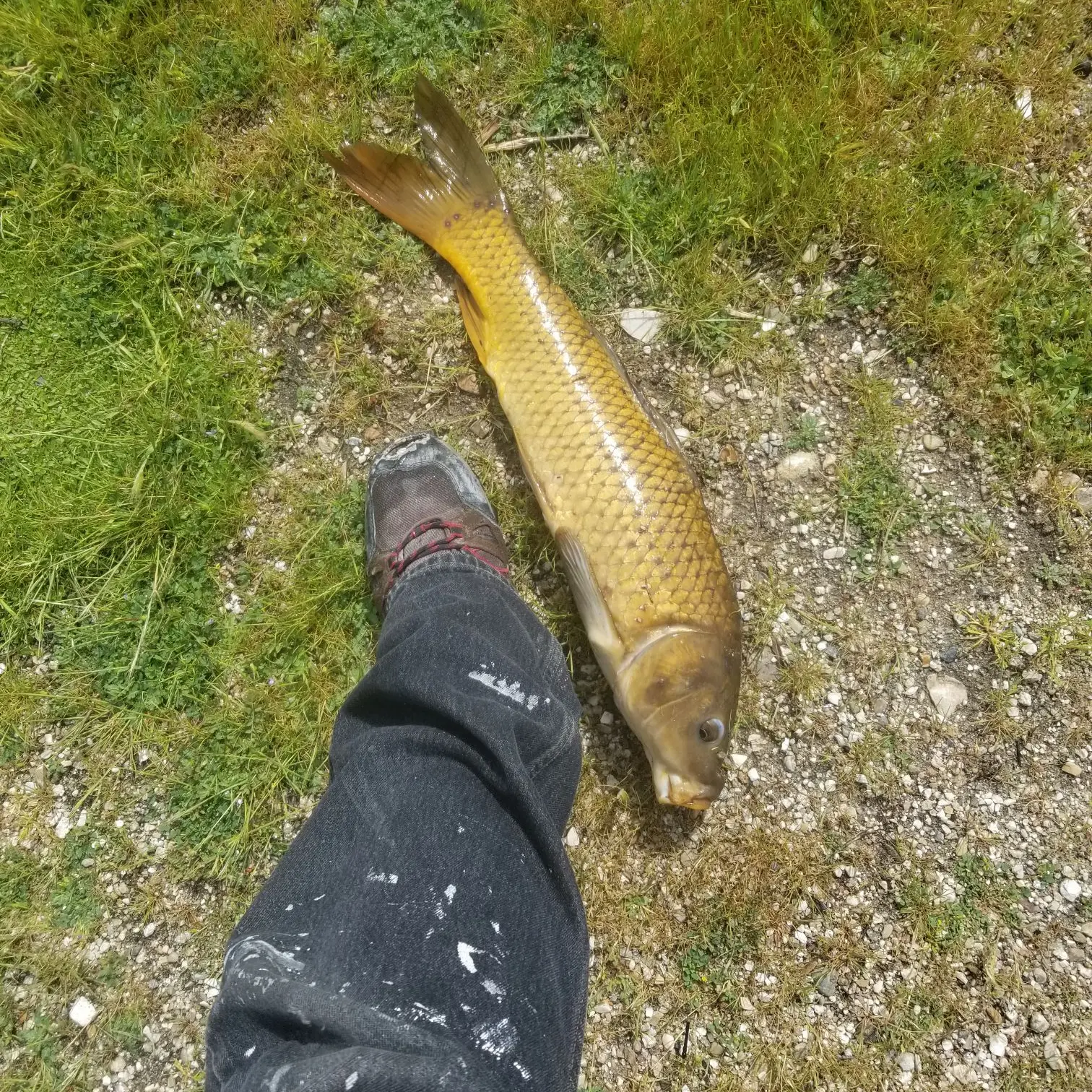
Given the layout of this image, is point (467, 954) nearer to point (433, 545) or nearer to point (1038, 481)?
point (433, 545)

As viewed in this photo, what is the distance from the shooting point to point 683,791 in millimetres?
2236

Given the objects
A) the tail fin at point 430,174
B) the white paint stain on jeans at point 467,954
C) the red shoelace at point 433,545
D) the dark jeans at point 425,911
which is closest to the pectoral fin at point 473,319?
the tail fin at point 430,174

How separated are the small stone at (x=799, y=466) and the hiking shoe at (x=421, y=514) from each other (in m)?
0.94

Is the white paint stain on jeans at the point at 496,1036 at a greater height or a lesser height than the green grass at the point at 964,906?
greater

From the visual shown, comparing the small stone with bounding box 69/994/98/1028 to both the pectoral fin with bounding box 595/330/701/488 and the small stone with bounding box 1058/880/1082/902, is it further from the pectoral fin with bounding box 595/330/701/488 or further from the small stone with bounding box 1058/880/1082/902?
the small stone with bounding box 1058/880/1082/902

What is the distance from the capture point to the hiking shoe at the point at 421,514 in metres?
2.39

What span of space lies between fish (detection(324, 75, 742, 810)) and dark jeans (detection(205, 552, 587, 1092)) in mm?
352

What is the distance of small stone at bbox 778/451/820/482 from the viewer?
8.33 ft

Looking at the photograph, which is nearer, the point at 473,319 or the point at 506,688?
the point at 506,688

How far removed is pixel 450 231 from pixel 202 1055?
2.62m

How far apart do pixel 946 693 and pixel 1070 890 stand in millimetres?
672

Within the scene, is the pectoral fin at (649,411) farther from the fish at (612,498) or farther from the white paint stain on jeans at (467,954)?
the white paint stain on jeans at (467,954)

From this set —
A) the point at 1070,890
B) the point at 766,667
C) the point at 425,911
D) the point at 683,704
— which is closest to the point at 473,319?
the point at 683,704

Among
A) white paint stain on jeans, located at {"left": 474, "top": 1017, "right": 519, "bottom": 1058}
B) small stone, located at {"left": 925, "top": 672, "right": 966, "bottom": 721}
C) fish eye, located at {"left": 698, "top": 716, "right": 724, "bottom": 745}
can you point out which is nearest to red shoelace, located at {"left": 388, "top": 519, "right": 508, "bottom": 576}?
fish eye, located at {"left": 698, "top": 716, "right": 724, "bottom": 745}
